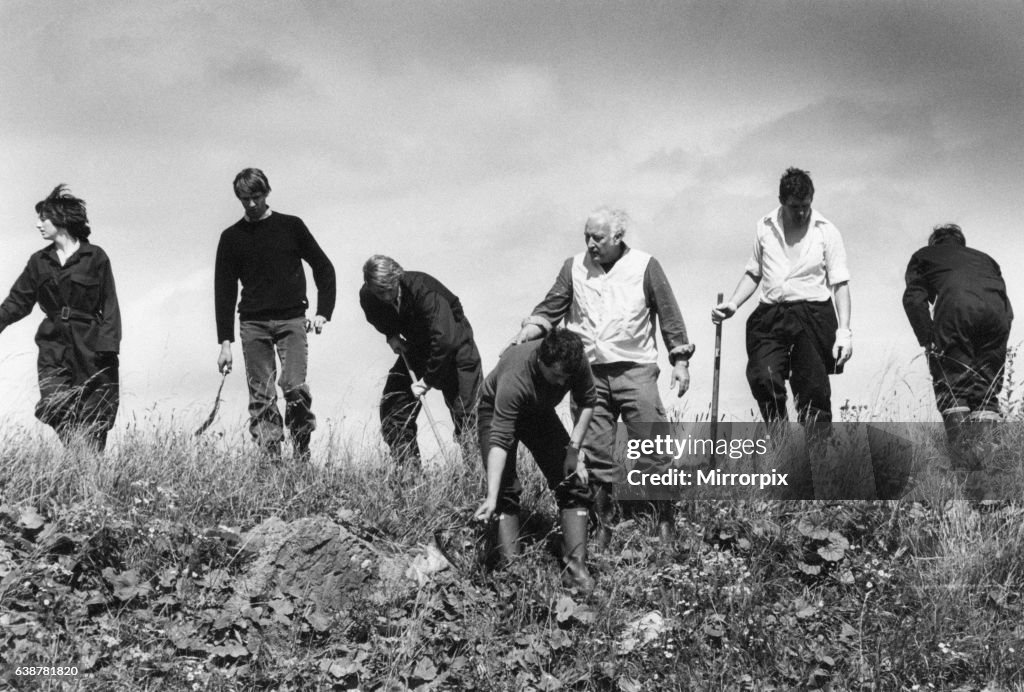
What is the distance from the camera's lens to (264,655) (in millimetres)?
7395

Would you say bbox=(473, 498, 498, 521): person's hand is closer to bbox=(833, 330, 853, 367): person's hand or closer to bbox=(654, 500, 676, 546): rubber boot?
bbox=(654, 500, 676, 546): rubber boot

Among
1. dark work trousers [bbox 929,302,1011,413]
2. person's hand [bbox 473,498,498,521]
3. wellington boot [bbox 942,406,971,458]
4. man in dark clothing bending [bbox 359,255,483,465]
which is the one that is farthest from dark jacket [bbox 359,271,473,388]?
wellington boot [bbox 942,406,971,458]

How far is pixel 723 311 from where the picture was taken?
9039 millimetres

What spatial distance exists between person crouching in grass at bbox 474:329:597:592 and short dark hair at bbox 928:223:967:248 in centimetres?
346

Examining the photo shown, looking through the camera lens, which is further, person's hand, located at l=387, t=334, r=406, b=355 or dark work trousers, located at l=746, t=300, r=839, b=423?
person's hand, located at l=387, t=334, r=406, b=355

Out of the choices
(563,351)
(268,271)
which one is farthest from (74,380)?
(563,351)

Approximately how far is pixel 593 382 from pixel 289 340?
2616 millimetres

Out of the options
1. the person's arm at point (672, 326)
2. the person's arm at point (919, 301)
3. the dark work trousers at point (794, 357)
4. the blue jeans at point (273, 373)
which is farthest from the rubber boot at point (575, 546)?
the person's arm at point (919, 301)

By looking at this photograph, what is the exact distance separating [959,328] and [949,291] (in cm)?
27

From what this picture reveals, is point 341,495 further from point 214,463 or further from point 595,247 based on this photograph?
point 595,247

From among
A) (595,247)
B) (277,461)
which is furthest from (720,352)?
(277,461)

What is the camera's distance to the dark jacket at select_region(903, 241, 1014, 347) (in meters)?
9.20

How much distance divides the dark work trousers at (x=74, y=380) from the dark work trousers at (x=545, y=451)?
2.93 meters

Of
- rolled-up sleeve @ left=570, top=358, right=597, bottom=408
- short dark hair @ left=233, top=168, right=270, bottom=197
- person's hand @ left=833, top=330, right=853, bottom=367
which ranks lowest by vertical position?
rolled-up sleeve @ left=570, top=358, right=597, bottom=408
